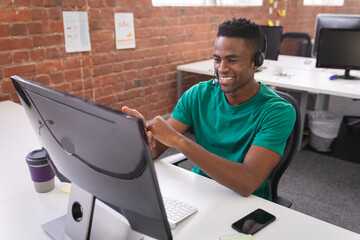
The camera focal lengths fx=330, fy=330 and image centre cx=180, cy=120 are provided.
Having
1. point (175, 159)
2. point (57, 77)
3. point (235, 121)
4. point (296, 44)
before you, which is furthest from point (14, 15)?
point (296, 44)

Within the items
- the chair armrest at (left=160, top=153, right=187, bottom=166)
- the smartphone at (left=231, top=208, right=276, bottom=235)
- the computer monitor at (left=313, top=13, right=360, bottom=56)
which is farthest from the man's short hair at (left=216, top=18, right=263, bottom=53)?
the computer monitor at (left=313, top=13, right=360, bottom=56)

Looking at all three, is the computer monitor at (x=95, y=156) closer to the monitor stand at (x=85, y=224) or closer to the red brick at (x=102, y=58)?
the monitor stand at (x=85, y=224)

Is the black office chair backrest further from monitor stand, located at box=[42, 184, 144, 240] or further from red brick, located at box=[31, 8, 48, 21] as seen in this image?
red brick, located at box=[31, 8, 48, 21]

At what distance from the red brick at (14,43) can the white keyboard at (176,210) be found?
1.74 metres

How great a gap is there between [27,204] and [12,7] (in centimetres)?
161

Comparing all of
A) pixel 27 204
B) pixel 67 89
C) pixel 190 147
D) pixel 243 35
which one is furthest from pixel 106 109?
pixel 67 89

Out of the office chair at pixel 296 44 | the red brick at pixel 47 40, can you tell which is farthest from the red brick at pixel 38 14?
the office chair at pixel 296 44

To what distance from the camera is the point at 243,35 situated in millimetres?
1316

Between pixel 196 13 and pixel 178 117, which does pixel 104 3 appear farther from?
pixel 178 117

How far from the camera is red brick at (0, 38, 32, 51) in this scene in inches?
86.1

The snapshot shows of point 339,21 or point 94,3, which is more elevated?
point 94,3

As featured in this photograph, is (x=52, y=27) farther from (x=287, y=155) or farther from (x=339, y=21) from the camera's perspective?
(x=339, y=21)

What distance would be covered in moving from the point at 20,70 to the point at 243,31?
169cm

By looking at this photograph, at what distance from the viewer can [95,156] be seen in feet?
2.22
